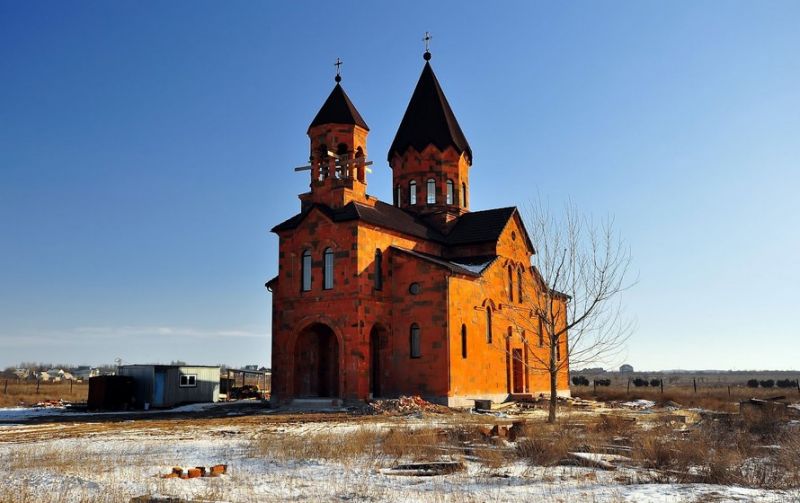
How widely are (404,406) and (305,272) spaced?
8.04 metres

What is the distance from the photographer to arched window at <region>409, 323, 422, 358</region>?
100ft

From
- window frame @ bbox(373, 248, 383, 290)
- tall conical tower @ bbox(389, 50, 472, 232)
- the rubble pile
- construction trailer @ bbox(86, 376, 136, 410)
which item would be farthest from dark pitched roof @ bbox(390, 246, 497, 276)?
construction trailer @ bbox(86, 376, 136, 410)

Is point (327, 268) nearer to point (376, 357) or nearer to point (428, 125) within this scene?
point (376, 357)

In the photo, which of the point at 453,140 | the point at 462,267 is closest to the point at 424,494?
the point at 462,267

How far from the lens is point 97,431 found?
19.5 m

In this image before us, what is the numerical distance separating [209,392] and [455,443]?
2107 centimetres

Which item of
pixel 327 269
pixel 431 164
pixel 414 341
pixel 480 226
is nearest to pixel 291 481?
pixel 414 341

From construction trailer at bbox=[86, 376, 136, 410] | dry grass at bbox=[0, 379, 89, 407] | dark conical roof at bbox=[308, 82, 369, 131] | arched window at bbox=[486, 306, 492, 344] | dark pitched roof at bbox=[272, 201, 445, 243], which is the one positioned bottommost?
dry grass at bbox=[0, 379, 89, 407]

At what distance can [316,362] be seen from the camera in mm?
32125

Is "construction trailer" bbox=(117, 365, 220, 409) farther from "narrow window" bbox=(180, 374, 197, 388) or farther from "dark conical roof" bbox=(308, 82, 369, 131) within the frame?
"dark conical roof" bbox=(308, 82, 369, 131)

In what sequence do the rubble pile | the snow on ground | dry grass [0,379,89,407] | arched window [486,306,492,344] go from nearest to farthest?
the snow on ground
the rubble pile
arched window [486,306,492,344]
dry grass [0,379,89,407]

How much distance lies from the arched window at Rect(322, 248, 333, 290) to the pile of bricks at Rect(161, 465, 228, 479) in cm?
1883

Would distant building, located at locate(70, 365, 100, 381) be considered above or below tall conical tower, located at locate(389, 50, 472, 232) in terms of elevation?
below

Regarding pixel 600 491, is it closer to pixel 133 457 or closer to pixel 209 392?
pixel 133 457
